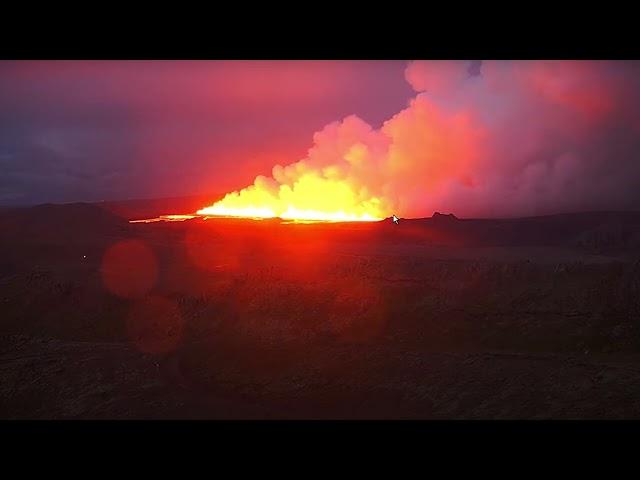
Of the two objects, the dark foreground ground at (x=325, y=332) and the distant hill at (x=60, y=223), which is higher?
the distant hill at (x=60, y=223)

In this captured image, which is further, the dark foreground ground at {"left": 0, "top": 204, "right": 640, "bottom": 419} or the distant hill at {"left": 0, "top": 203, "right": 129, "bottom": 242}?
the distant hill at {"left": 0, "top": 203, "right": 129, "bottom": 242}

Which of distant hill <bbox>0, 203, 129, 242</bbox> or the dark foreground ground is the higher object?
distant hill <bbox>0, 203, 129, 242</bbox>

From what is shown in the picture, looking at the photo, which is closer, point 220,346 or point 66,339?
point 220,346

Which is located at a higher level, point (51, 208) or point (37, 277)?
point (51, 208)

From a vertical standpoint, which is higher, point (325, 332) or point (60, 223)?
point (60, 223)

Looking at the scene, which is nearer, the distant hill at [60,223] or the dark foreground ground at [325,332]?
the dark foreground ground at [325,332]

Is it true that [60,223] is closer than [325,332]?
No

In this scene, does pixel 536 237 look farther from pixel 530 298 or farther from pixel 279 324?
pixel 279 324

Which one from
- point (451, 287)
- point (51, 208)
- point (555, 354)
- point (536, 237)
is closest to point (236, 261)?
point (451, 287)
